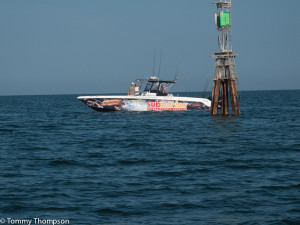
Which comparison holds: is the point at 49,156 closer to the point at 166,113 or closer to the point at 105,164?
the point at 105,164

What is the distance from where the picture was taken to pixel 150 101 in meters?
31.3

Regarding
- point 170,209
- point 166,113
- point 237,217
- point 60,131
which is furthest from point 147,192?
point 166,113

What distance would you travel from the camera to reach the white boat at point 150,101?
31.2 metres

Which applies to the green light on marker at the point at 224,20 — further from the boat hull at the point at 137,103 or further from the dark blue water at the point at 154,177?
the dark blue water at the point at 154,177

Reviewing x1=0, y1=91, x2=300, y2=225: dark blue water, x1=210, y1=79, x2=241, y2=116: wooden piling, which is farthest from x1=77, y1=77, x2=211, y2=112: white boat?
x1=0, y1=91, x2=300, y2=225: dark blue water

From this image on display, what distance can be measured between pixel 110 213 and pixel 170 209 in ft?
3.69

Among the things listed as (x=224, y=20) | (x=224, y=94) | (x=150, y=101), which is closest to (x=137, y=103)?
(x=150, y=101)

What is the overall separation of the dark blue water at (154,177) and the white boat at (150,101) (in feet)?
37.0

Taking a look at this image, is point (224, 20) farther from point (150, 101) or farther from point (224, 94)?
point (150, 101)

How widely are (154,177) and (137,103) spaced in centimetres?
2046

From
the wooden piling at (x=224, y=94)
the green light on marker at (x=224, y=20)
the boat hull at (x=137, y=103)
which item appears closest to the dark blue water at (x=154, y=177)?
the wooden piling at (x=224, y=94)

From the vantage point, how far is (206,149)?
1521cm

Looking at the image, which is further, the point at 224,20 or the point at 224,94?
the point at 224,94

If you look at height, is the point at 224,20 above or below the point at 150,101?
above
